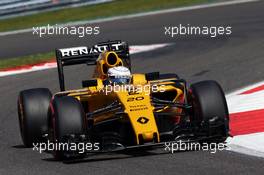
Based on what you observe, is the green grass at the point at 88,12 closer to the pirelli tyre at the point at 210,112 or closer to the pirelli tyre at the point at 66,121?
the pirelli tyre at the point at 210,112

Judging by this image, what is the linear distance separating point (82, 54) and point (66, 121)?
2539mm

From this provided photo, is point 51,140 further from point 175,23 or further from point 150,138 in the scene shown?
point 175,23

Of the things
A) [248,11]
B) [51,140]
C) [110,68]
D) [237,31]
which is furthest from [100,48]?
[248,11]

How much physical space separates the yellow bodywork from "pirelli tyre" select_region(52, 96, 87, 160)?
1.83 feet

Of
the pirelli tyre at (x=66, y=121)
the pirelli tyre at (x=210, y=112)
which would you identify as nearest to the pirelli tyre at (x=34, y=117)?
the pirelli tyre at (x=66, y=121)

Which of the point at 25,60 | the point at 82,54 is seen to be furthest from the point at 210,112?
the point at 25,60

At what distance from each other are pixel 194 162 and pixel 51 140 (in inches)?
87.0

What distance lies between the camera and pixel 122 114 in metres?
10.4

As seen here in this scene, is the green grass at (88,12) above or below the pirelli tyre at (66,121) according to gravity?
above

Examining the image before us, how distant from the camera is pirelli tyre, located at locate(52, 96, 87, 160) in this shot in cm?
1008

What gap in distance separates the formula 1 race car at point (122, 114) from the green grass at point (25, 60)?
8.85m

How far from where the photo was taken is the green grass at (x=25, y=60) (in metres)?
20.8

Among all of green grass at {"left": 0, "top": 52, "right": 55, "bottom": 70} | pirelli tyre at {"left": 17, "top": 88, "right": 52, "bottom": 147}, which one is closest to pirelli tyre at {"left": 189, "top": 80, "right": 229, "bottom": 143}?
pirelli tyre at {"left": 17, "top": 88, "right": 52, "bottom": 147}

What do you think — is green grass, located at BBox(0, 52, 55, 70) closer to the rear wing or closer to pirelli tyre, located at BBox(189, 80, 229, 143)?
the rear wing
